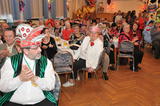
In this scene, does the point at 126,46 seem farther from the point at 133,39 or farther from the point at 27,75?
the point at 27,75

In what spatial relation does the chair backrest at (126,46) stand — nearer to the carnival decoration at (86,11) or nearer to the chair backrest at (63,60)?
the chair backrest at (63,60)

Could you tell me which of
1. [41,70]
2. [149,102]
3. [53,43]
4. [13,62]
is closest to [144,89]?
[149,102]

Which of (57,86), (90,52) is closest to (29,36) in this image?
(57,86)

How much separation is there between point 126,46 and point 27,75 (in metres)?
3.17

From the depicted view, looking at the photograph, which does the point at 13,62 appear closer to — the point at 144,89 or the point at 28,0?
the point at 144,89

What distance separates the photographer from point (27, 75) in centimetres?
152

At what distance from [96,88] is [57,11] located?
5797 millimetres

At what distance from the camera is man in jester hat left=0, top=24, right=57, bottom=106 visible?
1576 millimetres

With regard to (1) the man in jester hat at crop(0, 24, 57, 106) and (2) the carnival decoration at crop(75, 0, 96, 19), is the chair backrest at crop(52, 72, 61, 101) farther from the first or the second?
(2) the carnival decoration at crop(75, 0, 96, 19)

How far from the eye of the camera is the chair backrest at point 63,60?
9.79 ft

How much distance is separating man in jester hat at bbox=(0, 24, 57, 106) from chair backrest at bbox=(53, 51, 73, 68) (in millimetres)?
1255

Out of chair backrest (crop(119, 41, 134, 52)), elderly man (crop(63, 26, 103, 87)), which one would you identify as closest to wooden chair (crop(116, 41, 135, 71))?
chair backrest (crop(119, 41, 134, 52))

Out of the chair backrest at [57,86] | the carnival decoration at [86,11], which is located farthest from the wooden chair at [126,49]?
the carnival decoration at [86,11]

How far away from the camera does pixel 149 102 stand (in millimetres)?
2912
